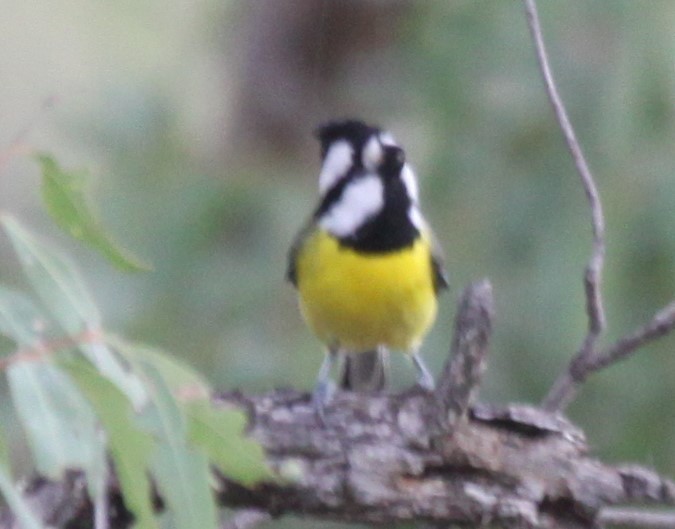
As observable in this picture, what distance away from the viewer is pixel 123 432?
4.65 feet

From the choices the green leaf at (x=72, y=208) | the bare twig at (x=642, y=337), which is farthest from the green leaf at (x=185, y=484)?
the bare twig at (x=642, y=337)

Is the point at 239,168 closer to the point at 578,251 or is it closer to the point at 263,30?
the point at 263,30

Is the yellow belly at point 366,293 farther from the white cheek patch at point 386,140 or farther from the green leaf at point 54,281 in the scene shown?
the green leaf at point 54,281

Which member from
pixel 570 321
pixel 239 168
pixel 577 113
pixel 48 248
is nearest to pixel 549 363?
pixel 570 321

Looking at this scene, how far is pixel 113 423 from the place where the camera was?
4.61 feet

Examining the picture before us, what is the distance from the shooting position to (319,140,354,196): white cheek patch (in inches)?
100

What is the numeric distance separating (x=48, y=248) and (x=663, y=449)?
240 cm

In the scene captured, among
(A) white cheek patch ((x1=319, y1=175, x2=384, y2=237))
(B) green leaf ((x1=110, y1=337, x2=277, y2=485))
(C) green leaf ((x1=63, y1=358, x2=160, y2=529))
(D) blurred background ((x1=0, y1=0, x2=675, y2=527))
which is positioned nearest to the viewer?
(C) green leaf ((x1=63, y1=358, x2=160, y2=529))

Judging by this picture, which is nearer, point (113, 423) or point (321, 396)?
point (113, 423)

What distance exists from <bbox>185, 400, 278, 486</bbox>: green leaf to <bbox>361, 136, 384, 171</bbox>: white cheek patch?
1.09m

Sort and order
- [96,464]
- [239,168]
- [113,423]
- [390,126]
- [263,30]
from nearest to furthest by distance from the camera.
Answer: [113,423] < [96,464] < [390,126] < [239,168] < [263,30]

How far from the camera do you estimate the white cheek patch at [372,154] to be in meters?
2.51

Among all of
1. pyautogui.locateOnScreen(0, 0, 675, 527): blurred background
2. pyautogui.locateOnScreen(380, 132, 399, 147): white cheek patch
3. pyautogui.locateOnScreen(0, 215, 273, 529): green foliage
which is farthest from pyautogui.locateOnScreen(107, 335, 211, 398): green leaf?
pyautogui.locateOnScreen(0, 0, 675, 527): blurred background

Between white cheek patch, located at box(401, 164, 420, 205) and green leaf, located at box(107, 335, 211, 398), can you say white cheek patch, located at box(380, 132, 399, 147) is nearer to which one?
white cheek patch, located at box(401, 164, 420, 205)
